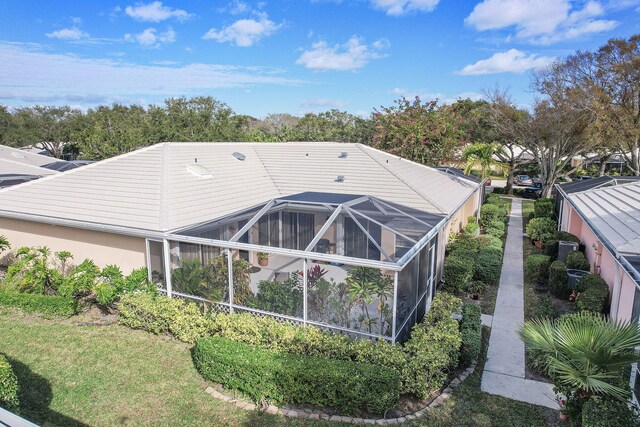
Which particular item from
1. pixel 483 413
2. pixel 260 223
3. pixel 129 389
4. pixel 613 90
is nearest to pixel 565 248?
pixel 483 413

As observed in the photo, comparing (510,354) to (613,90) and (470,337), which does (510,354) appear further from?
(613,90)

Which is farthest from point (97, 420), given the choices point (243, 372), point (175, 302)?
point (175, 302)

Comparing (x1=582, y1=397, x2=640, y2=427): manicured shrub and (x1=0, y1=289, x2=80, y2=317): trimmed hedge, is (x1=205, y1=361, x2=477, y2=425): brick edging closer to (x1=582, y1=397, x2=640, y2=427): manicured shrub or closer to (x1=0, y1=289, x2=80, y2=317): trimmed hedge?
(x1=582, y1=397, x2=640, y2=427): manicured shrub

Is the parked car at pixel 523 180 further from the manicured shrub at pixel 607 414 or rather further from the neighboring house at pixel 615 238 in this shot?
the manicured shrub at pixel 607 414

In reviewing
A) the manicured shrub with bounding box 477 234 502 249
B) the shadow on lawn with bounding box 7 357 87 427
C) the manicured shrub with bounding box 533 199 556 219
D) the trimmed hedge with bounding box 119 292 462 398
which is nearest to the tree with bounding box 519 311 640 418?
the trimmed hedge with bounding box 119 292 462 398

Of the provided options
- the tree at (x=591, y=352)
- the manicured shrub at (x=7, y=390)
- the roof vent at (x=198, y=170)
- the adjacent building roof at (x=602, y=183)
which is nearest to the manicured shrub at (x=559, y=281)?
the tree at (x=591, y=352)
